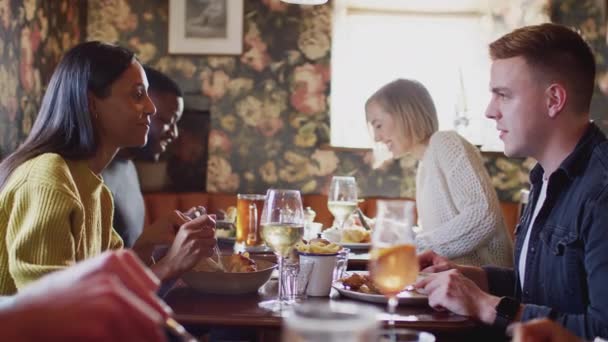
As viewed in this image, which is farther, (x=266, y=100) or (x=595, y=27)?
(x=266, y=100)

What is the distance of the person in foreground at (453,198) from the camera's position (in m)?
2.48

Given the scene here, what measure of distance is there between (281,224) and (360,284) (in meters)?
0.28

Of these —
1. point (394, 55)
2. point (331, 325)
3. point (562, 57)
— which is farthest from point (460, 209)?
point (394, 55)

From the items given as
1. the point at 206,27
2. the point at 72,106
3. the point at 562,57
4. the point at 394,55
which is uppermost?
the point at 206,27

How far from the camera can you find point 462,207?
8.37 feet

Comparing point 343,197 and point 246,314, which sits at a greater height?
point 343,197

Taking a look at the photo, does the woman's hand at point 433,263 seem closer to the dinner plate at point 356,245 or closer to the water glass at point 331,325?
the dinner plate at point 356,245

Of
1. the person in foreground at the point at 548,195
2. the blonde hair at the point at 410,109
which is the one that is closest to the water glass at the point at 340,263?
the person in foreground at the point at 548,195

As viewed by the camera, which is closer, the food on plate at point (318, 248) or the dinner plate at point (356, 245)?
the food on plate at point (318, 248)

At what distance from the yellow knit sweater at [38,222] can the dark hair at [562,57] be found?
1.17 metres

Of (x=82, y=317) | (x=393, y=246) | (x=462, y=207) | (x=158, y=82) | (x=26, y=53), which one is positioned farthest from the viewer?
(x=26, y=53)

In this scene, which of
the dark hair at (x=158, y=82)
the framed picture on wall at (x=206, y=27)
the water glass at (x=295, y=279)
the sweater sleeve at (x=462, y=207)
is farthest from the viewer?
the framed picture on wall at (x=206, y=27)

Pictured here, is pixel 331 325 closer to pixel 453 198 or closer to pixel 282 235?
pixel 282 235

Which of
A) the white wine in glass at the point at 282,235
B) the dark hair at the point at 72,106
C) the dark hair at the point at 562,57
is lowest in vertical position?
the white wine in glass at the point at 282,235
